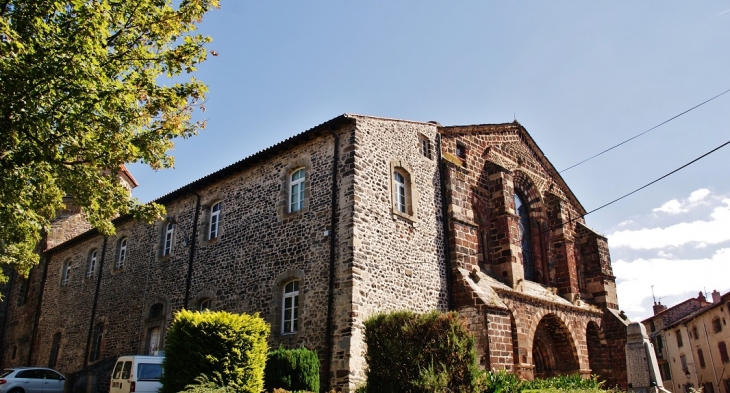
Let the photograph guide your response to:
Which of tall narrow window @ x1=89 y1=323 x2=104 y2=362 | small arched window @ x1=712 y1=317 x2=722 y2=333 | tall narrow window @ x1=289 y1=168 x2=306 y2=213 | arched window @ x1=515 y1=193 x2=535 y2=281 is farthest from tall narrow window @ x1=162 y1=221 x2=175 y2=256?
small arched window @ x1=712 y1=317 x2=722 y2=333

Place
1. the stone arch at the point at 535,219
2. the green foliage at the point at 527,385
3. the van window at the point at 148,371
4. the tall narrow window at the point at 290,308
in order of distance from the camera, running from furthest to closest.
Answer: the stone arch at the point at 535,219, the tall narrow window at the point at 290,308, the van window at the point at 148,371, the green foliage at the point at 527,385

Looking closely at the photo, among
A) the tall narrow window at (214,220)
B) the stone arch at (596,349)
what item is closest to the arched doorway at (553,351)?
the stone arch at (596,349)

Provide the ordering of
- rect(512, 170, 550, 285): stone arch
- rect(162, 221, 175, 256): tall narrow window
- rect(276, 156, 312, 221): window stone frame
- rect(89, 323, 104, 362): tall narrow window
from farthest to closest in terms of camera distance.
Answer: rect(89, 323, 104, 362): tall narrow window, rect(162, 221, 175, 256): tall narrow window, rect(512, 170, 550, 285): stone arch, rect(276, 156, 312, 221): window stone frame

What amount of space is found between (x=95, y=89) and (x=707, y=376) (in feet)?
129

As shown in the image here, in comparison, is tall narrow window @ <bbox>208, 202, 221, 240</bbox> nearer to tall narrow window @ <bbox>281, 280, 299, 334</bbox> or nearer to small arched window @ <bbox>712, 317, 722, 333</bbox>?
tall narrow window @ <bbox>281, 280, 299, 334</bbox>

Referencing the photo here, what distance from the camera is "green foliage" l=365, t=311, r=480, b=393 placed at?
9836mm

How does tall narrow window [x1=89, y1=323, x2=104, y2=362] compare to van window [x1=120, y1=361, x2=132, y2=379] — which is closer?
van window [x1=120, y1=361, x2=132, y2=379]

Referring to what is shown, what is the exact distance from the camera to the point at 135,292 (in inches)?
845

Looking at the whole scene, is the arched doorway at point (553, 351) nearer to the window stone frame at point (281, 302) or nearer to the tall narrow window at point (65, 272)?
the window stone frame at point (281, 302)

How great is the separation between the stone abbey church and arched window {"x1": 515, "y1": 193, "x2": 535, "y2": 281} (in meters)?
A: 0.07

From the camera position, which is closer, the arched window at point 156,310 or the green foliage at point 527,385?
the green foliage at point 527,385

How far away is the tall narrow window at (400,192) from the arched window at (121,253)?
13532 millimetres

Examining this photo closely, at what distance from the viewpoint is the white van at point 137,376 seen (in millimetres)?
13906

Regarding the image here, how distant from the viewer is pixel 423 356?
10.0 meters
